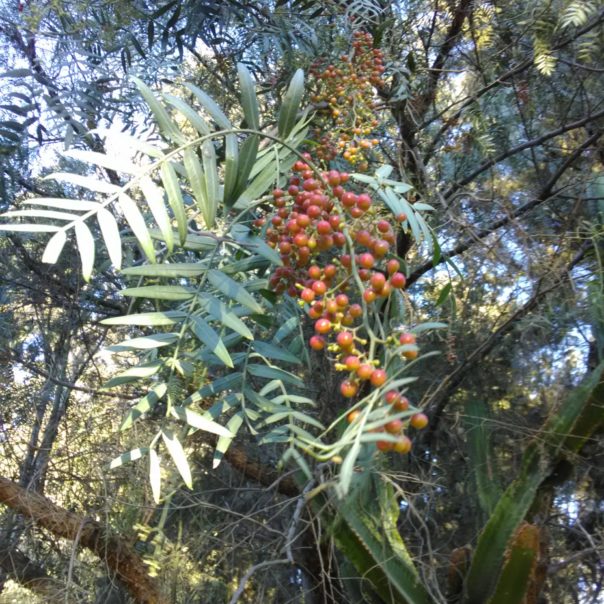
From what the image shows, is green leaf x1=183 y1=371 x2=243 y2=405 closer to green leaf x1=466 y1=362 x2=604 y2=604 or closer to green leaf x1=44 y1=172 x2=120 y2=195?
green leaf x1=44 y1=172 x2=120 y2=195

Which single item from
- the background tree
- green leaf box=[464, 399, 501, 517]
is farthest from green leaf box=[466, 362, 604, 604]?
green leaf box=[464, 399, 501, 517]

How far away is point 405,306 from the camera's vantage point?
1.31 meters

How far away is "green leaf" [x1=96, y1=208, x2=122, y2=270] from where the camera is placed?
2.28 feet

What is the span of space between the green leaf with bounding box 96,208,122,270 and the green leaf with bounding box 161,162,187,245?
0.07 meters

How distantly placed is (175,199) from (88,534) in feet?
5.64

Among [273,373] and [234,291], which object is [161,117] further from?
[273,373]

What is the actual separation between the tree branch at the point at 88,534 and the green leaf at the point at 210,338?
4.86ft

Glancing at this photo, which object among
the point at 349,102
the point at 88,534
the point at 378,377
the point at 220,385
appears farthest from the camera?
the point at 88,534

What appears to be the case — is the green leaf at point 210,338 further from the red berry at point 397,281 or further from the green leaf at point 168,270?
the red berry at point 397,281

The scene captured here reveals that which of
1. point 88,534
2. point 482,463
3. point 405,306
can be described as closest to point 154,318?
point 405,306

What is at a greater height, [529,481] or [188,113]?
[188,113]

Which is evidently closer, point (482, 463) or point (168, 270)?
point (168, 270)

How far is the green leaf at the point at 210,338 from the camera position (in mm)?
764

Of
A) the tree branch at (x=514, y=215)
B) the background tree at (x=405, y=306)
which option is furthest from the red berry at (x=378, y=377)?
the tree branch at (x=514, y=215)
